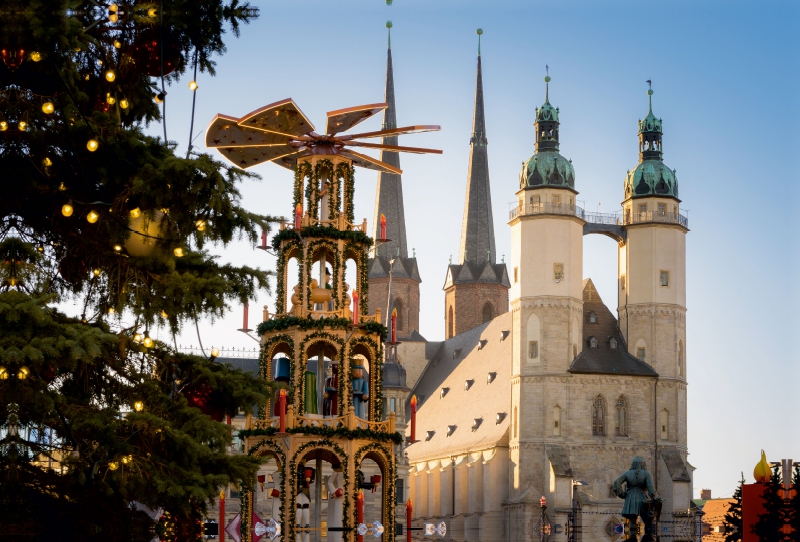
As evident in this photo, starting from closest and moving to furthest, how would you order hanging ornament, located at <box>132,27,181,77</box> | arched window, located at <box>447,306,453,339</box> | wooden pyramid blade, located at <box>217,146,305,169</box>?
hanging ornament, located at <box>132,27,181,77</box> < wooden pyramid blade, located at <box>217,146,305,169</box> < arched window, located at <box>447,306,453,339</box>

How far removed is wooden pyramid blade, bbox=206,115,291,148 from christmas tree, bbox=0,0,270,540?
8.96 metres

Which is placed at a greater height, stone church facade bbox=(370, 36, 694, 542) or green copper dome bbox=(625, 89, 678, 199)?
green copper dome bbox=(625, 89, 678, 199)

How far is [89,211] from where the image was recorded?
13.8 meters

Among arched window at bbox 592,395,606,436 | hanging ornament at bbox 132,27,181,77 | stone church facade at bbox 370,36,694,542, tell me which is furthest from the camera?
arched window at bbox 592,395,606,436

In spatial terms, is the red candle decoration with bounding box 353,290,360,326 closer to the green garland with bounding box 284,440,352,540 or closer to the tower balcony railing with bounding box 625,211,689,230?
the green garland with bounding box 284,440,352,540

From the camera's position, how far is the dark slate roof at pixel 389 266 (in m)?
107

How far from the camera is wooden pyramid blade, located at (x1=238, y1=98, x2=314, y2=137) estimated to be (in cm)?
2327

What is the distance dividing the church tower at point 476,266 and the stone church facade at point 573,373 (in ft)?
79.8

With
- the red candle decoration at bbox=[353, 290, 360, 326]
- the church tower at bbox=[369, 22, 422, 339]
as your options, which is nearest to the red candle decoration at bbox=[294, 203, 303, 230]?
the red candle decoration at bbox=[353, 290, 360, 326]

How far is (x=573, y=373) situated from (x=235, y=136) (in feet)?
166

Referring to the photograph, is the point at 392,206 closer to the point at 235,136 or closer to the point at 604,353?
the point at 604,353

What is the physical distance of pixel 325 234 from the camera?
23.9 meters

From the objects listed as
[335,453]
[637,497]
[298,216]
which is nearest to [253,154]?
[298,216]

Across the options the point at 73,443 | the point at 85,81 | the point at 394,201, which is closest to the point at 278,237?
the point at 85,81
